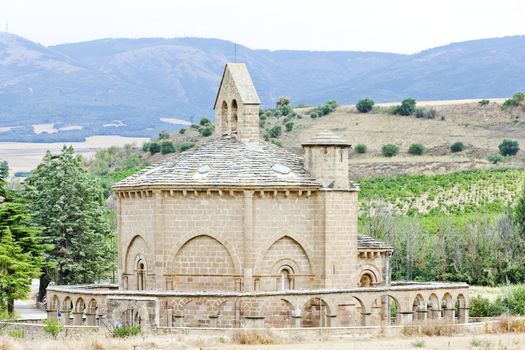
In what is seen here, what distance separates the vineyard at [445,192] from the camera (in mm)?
96938

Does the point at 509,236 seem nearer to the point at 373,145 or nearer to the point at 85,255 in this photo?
the point at 85,255

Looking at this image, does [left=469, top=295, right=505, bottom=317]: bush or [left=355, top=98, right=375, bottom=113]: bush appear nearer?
[left=469, top=295, right=505, bottom=317]: bush

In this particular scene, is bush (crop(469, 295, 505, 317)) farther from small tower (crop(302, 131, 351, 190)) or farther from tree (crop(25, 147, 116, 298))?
tree (crop(25, 147, 116, 298))

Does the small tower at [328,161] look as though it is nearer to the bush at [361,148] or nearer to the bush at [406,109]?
the bush at [361,148]

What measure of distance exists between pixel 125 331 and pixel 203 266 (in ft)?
17.2

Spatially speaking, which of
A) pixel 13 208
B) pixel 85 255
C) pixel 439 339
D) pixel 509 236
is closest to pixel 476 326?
pixel 439 339

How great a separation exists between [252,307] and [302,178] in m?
5.32

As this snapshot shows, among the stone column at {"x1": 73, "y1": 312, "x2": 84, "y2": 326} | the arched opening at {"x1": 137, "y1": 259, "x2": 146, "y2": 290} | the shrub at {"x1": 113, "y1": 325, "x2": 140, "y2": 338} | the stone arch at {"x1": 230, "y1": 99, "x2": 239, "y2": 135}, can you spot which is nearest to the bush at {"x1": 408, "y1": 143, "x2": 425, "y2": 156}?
the stone arch at {"x1": 230, "y1": 99, "x2": 239, "y2": 135}

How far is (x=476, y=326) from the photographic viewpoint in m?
46.9

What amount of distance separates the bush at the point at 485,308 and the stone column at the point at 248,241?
1274 centimetres

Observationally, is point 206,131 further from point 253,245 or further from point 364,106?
point 253,245

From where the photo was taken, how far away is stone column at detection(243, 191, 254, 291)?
155ft

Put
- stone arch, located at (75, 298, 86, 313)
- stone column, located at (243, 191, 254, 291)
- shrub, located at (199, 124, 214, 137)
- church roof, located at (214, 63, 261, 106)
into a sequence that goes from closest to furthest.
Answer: stone arch, located at (75, 298, 86, 313), stone column, located at (243, 191, 254, 291), church roof, located at (214, 63, 261, 106), shrub, located at (199, 124, 214, 137)

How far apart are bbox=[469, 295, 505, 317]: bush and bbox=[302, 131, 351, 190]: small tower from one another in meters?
10.7
